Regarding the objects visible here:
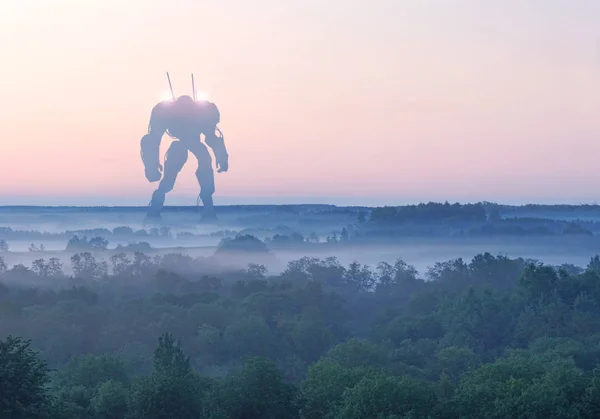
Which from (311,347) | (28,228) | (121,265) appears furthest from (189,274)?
(28,228)

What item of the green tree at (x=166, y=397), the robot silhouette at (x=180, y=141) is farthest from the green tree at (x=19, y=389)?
the robot silhouette at (x=180, y=141)

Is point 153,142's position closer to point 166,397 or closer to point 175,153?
point 175,153

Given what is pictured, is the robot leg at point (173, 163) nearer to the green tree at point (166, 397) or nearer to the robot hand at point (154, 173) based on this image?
the robot hand at point (154, 173)

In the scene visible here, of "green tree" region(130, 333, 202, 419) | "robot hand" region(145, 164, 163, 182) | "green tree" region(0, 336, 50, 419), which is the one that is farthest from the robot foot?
"green tree" region(0, 336, 50, 419)

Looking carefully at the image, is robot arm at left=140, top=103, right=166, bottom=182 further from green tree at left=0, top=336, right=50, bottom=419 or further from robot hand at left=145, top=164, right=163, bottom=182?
green tree at left=0, top=336, right=50, bottom=419

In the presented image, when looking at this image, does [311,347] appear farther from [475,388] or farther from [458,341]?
[475,388]

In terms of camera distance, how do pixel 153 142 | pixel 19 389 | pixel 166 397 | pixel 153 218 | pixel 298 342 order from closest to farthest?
1. pixel 19 389
2. pixel 166 397
3. pixel 298 342
4. pixel 153 142
5. pixel 153 218

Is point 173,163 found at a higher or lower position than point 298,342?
higher

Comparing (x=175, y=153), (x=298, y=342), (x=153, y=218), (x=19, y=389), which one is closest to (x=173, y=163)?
(x=175, y=153)
